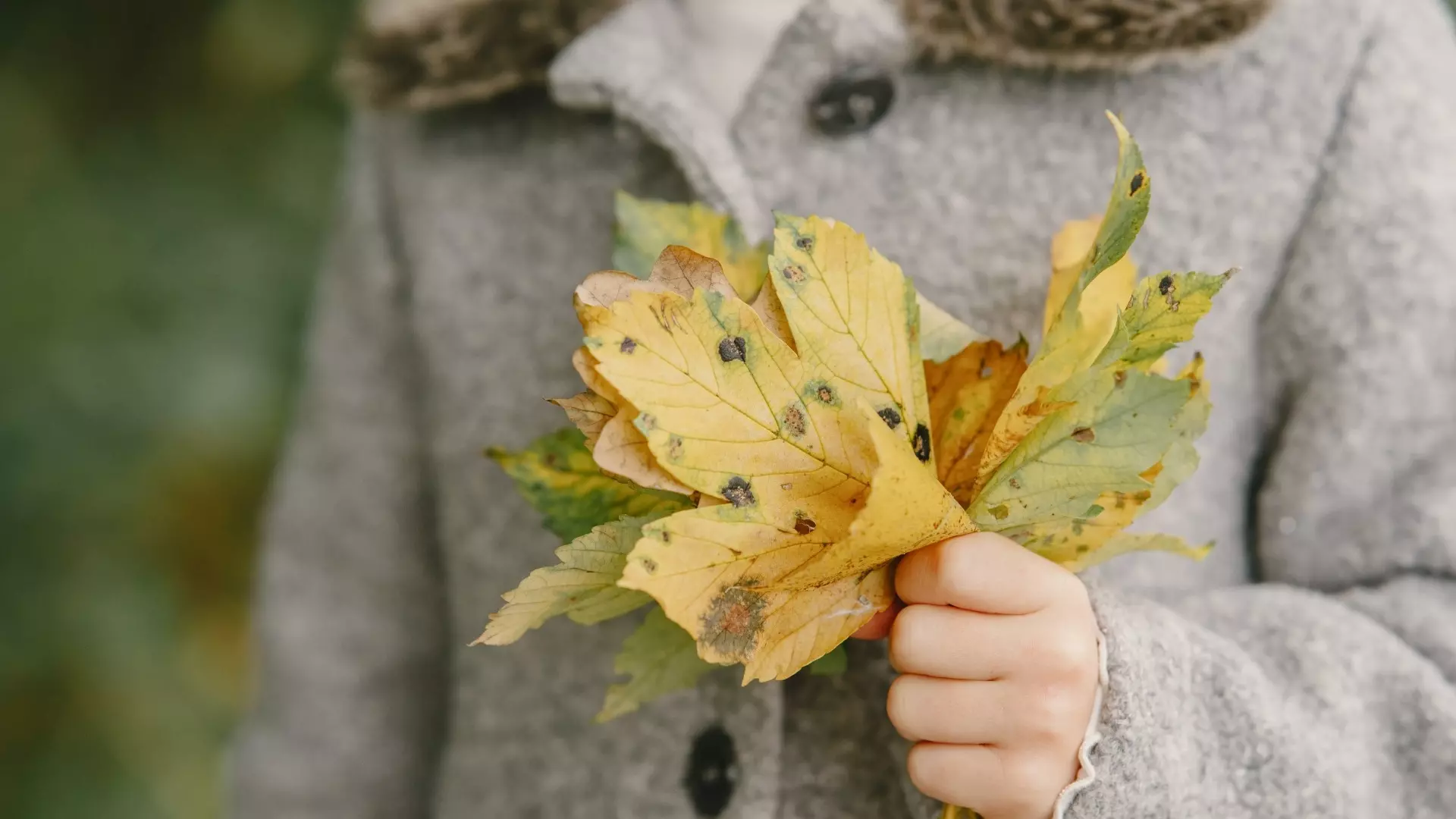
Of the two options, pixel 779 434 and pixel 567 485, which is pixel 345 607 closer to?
pixel 567 485

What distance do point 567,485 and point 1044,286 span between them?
0.24 m

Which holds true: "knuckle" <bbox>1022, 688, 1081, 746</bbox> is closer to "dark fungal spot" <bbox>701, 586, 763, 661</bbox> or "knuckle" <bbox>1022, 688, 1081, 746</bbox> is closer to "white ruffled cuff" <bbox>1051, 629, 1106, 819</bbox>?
"white ruffled cuff" <bbox>1051, 629, 1106, 819</bbox>

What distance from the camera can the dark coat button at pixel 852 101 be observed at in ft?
1.66

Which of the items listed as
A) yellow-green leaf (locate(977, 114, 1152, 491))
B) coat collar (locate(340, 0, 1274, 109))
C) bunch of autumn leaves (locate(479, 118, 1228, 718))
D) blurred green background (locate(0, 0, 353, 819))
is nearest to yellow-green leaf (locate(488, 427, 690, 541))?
bunch of autumn leaves (locate(479, 118, 1228, 718))

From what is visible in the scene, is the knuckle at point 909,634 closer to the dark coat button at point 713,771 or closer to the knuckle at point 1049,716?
the knuckle at point 1049,716

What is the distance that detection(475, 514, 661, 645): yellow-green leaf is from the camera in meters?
0.35

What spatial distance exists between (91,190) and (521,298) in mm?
799

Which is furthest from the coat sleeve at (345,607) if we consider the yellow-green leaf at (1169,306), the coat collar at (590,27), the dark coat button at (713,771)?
the yellow-green leaf at (1169,306)

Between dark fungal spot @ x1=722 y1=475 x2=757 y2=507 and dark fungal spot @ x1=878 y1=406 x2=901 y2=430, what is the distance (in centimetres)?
5

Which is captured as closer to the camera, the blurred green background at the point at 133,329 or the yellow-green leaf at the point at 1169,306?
the yellow-green leaf at the point at 1169,306

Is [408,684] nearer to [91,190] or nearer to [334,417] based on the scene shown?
[334,417]

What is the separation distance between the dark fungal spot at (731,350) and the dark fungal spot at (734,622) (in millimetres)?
75

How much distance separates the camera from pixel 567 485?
421mm

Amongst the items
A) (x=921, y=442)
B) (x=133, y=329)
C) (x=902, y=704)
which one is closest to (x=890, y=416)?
(x=921, y=442)
